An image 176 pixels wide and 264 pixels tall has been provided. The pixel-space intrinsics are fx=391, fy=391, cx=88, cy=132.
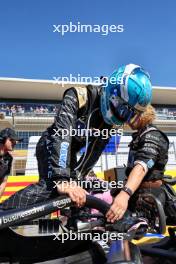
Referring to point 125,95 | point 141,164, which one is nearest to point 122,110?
point 125,95

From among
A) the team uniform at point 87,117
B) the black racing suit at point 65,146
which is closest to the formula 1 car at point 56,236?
the black racing suit at point 65,146

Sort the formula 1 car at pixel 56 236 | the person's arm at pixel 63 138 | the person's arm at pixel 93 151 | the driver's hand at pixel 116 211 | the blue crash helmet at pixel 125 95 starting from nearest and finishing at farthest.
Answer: the formula 1 car at pixel 56 236 < the driver's hand at pixel 116 211 < the person's arm at pixel 63 138 < the blue crash helmet at pixel 125 95 < the person's arm at pixel 93 151

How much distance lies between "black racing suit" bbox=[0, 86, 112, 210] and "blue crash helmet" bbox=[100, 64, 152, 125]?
0.09 m

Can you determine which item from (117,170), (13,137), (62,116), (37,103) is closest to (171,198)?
(62,116)

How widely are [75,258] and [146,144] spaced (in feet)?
6.53

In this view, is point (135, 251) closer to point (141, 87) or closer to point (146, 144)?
point (141, 87)

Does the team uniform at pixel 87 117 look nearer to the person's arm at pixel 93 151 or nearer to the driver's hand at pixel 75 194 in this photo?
the person's arm at pixel 93 151

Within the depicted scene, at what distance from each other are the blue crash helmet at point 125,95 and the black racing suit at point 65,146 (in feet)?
0.30

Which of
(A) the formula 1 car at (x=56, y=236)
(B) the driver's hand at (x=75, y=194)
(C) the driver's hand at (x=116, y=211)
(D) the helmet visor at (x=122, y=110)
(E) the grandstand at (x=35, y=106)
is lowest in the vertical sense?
(A) the formula 1 car at (x=56, y=236)

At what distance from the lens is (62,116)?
2211 millimetres

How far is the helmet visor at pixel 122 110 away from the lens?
2328 mm

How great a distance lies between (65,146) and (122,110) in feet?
1.59

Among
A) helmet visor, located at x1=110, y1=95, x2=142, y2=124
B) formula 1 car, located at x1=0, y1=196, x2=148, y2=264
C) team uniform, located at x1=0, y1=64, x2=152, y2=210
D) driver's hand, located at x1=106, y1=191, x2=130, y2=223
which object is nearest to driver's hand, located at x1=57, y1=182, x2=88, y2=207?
formula 1 car, located at x1=0, y1=196, x2=148, y2=264

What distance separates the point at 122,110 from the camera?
7.74 ft
